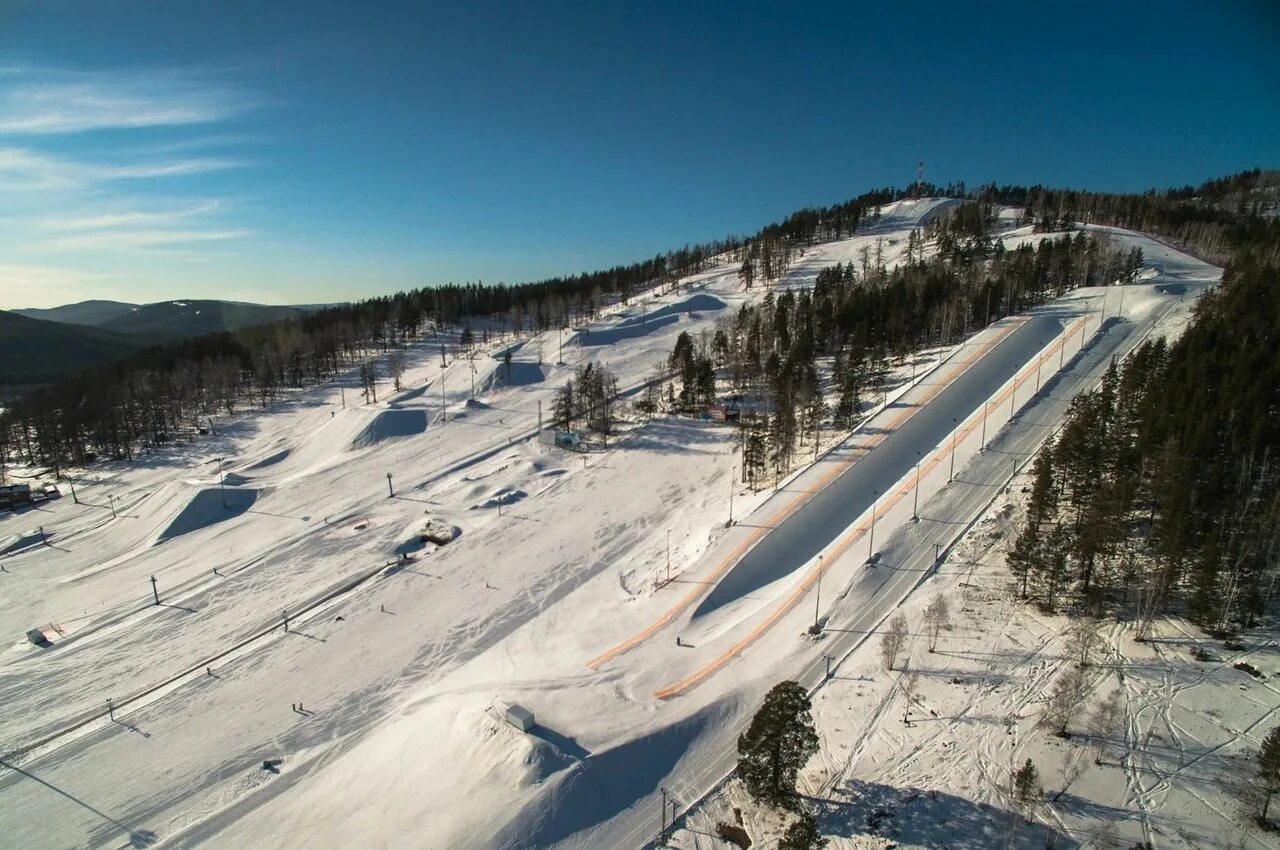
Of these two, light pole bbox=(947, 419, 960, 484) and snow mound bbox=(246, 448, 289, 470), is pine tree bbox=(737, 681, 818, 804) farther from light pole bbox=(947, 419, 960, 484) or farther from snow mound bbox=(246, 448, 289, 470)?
snow mound bbox=(246, 448, 289, 470)

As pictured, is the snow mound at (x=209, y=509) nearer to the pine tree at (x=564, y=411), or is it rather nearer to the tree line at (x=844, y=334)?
the pine tree at (x=564, y=411)

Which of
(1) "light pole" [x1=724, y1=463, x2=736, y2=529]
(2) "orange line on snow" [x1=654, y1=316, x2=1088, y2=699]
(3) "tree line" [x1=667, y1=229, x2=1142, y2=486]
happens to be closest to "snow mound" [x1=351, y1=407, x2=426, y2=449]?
(3) "tree line" [x1=667, y1=229, x2=1142, y2=486]

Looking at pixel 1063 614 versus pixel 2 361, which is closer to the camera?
pixel 1063 614

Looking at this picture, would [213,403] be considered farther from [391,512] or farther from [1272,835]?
[1272,835]

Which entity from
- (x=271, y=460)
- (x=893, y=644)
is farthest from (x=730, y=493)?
(x=271, y=460)

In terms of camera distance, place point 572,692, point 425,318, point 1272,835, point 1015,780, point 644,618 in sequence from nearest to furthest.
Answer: point 1272,835
point 1015,780
point 572,692
point 644,618
point 425,318

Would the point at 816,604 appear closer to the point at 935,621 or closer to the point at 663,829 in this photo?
the point at 935,621

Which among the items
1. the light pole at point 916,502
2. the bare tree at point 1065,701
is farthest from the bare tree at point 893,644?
the light pole at point 916,502

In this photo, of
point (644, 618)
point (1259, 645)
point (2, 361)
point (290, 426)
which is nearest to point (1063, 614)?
point (1259, 645)
